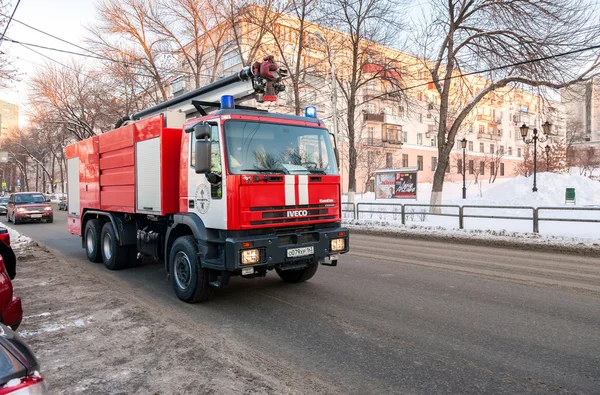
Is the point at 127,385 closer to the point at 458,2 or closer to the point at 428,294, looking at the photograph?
the point at 428,294

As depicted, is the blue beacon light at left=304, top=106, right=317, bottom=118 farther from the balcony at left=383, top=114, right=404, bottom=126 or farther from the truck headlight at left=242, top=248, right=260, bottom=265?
the balcony at left=383, top=114, right=404, bottom=126

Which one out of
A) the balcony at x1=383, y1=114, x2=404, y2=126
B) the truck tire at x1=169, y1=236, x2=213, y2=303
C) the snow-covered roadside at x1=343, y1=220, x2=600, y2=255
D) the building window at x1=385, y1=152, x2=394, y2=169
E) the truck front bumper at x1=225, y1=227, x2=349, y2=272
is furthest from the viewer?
the balcony at x1=383, y1=114, x2=404, y2=126

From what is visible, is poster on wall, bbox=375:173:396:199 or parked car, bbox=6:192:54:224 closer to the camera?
parked car, bbox=6:192:54:224

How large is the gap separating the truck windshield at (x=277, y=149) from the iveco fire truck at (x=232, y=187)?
0.6 inches

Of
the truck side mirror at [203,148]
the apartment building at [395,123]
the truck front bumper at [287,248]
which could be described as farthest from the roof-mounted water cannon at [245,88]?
the apartment building at [395,123]

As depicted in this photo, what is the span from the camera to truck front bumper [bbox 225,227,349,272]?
5.45 m

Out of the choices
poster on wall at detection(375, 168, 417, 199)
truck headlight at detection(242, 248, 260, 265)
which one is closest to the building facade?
poster on wall at detection(375, 168, 417, 199)

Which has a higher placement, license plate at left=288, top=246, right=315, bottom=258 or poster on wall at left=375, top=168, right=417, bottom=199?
poster on wall at left=375, top=168, right=417, bottom=199

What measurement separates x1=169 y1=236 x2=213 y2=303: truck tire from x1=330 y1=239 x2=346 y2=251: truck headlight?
6.20 feet

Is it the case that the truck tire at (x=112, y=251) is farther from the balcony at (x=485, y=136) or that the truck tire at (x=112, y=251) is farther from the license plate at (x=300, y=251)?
the balcony at (x=485, y=136)

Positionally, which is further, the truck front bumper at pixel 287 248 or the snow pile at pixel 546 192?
the snow pile at pixel 546 192

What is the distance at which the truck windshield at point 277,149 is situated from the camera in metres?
5.76

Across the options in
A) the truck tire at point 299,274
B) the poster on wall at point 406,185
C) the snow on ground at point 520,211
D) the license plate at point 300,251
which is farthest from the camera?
the poster on wall at point 406,185

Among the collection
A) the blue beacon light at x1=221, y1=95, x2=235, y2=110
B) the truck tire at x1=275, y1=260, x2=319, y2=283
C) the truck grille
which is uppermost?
the blue beacon light at x1=221, y1=95, x2=235, y2=110
